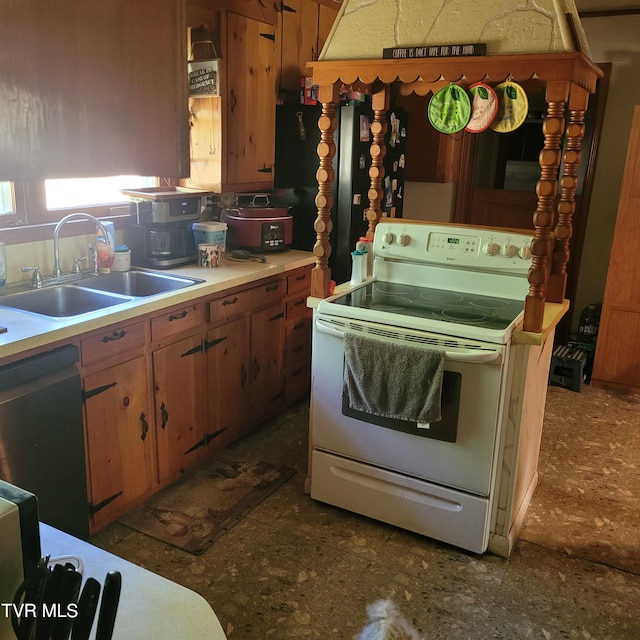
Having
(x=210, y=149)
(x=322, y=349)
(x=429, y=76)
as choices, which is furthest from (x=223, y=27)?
(x=322, y=349)

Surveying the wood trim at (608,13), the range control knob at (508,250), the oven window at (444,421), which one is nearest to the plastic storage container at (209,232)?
the oven window at (444,421)

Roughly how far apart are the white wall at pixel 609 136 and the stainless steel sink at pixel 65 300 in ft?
11.8

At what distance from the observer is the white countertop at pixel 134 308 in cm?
212

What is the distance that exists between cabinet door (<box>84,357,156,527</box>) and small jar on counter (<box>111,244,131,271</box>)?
0.64 metres

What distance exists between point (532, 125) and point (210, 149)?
114 inches

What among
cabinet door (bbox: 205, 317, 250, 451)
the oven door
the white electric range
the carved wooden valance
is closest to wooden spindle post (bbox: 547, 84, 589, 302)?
the carved wooden valance

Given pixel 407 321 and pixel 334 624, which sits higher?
pixel 407 321

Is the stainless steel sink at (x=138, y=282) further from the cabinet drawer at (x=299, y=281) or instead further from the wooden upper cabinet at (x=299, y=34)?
the wooden upper cabinet at (x=299, y=34)

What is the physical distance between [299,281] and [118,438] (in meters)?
1.44

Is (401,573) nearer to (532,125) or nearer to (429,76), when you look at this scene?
(429,76)

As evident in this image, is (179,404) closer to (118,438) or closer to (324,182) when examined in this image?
(118,438)

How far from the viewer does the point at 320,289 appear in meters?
2.84

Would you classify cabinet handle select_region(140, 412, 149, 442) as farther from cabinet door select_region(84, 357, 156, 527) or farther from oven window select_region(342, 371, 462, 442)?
oven window select_region(342, 371, 462, 442)

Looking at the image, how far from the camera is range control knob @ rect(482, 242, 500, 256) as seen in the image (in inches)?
107
